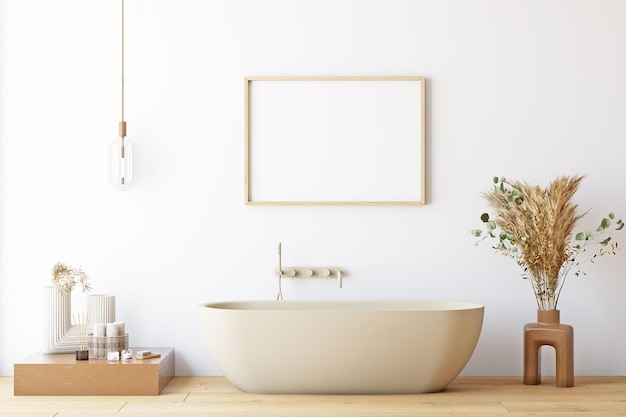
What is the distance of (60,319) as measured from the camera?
4.15 meters

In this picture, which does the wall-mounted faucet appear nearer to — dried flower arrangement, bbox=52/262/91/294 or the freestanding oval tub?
the freestanding oval tub

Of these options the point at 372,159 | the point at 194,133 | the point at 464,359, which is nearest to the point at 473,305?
the point at 464,359

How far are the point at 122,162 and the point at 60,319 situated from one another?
0.89 meters

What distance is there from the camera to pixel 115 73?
177 inches

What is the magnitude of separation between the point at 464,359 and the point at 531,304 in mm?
756

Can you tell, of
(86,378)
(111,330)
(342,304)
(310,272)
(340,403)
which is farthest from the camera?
(310,272)

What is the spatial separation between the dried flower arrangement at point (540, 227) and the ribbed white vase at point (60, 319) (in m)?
2.00

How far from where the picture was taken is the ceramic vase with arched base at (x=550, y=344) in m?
4.02

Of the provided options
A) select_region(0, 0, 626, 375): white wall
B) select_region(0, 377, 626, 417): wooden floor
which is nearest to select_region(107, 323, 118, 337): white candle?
select_region(0, 377, 626, 417): wooden floor

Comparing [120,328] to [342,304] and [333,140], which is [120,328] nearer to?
[342,304]

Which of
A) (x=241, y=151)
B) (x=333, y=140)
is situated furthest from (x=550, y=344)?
(x=241, y=151)

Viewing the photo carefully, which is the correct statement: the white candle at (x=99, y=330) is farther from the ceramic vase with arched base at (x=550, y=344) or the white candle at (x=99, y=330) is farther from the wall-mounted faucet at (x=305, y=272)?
the ceramic vase with arched base at (x=550, y=344)

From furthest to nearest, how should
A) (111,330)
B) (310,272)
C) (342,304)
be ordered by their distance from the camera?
(310,272), (342,304), (111,330)

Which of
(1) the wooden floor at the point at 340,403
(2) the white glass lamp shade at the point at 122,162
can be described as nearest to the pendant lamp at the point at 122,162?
(2) the white glass lamp shade at the point at 122,162
